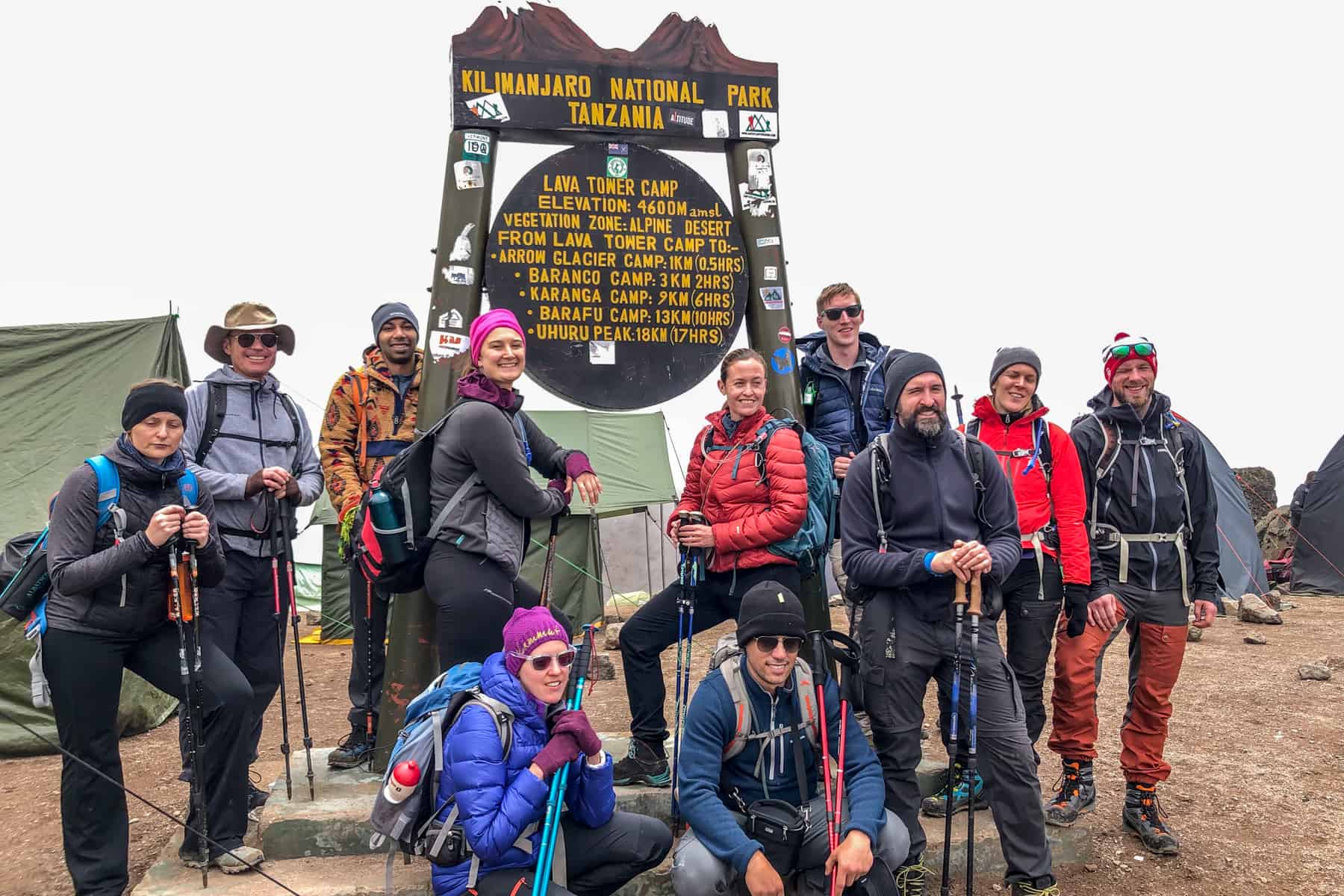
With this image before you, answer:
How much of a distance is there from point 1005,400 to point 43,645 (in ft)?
14.6

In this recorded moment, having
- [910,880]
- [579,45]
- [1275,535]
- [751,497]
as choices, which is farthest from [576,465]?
[1275,535]

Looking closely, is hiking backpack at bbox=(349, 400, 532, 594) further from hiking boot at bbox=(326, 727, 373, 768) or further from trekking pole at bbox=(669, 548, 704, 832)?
hiking boot at bbox=(326, 727, 373, 768)

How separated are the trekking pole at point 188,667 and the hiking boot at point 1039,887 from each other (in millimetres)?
3358

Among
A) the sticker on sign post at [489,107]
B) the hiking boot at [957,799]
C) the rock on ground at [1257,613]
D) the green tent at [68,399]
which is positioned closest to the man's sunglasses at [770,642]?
the hiking boot at [957,799]

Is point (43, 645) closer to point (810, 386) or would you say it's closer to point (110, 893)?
point (110, 893)

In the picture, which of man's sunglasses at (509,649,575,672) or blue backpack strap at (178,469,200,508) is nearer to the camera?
man's sunglasses at (509,649,575,672)

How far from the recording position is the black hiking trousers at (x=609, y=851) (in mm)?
3883

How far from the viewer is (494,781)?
3.51m

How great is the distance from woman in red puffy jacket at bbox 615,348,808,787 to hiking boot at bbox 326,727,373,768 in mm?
1443

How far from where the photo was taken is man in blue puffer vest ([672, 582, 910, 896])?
3756mm

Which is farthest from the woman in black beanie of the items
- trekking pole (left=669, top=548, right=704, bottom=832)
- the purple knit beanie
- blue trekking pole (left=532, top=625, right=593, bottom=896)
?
trekking pole (left=669, top=548, right=704, bottom=832)

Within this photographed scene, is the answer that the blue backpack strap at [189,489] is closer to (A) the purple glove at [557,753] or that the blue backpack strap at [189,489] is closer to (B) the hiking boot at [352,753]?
(B) the hiking boot at [352,753]

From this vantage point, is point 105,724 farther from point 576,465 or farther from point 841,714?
point 841,714

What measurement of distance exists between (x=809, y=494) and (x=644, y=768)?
5.19 feet
